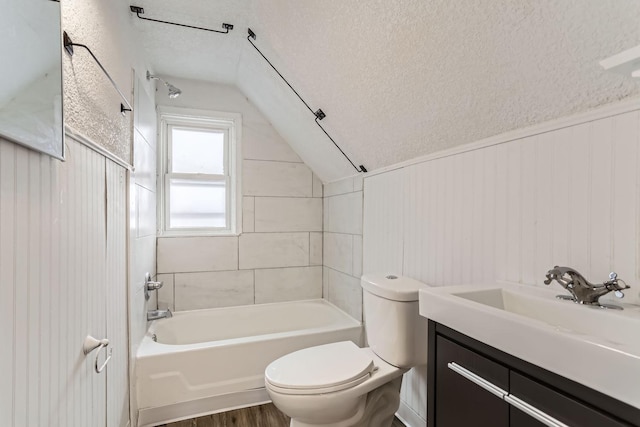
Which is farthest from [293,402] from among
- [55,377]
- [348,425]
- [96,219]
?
[96,219]

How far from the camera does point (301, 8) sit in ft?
4.92

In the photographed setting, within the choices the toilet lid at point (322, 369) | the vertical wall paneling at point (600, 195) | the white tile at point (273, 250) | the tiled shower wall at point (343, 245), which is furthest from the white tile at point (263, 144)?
the vertical wall paneling at point (600, 195)

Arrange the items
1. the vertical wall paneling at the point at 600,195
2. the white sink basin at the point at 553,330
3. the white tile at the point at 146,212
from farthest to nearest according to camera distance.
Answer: the white tile at the point at 146,212
the vertical wall paneling at the point at 600,195
the white sink basin at the point at 553,330

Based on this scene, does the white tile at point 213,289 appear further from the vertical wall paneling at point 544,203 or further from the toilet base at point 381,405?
the vertical wall paneling at point 544,203

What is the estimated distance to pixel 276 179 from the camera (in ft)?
9.41

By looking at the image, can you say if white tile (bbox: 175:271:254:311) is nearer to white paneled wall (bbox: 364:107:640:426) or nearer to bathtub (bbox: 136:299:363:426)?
bathtub (bbox: 136:299:363:426)

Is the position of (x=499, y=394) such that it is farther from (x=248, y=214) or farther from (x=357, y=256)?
(x=248, y=214)

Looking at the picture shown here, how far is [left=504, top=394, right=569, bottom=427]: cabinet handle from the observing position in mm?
684

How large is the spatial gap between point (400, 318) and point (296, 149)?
1.86 m

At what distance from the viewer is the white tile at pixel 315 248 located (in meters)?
2.97

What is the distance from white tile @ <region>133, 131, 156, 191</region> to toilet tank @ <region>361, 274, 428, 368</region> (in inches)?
61.4

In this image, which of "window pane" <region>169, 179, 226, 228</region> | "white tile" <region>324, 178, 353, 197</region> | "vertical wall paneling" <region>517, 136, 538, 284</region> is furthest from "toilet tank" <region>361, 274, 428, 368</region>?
"window pane" <region>169, 179, 226, 228</region>

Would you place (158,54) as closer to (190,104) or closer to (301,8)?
(190,104)

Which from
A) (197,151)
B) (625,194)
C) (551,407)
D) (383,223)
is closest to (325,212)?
(383,223)
